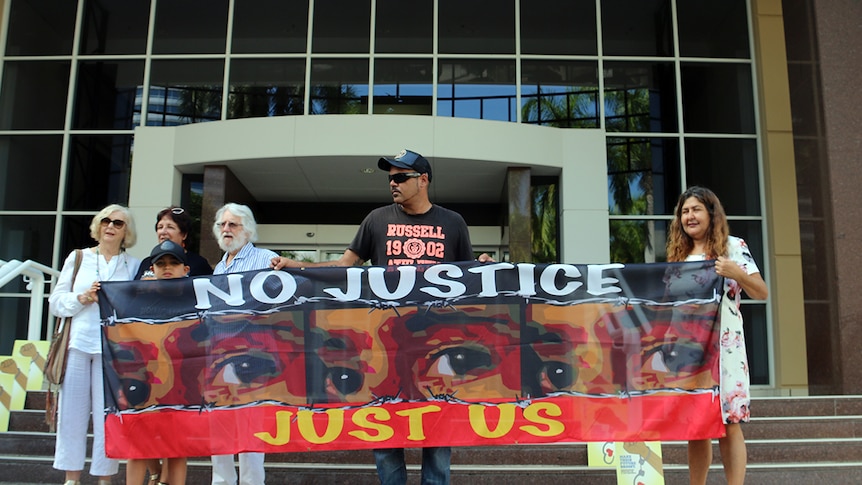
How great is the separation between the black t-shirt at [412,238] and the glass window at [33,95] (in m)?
9.19

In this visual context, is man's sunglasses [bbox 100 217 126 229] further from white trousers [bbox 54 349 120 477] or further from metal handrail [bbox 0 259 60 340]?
metal handrail [bbox 0 259 60 340]

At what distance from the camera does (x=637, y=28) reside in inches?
447

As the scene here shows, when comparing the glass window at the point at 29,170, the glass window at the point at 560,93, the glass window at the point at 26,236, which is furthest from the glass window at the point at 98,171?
the glass window at the point at 560,93

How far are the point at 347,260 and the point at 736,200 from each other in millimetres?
8313

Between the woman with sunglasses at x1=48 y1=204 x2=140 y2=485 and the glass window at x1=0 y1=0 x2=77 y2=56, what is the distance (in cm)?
830

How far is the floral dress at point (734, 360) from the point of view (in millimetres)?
3824

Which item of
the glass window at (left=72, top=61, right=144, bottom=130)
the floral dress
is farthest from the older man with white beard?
the glass window at (left=72, top=61, right=144, bottom=130)

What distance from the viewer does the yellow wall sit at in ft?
32.9

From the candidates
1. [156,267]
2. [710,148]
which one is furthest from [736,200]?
[156,267]

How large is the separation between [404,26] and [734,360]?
871 centimetres

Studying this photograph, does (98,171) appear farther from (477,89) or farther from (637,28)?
(637,28)

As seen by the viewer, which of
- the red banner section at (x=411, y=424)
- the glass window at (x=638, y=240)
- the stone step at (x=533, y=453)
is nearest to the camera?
the red banner section at (x=411, y=424)

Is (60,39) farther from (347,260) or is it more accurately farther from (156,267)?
(347,260)

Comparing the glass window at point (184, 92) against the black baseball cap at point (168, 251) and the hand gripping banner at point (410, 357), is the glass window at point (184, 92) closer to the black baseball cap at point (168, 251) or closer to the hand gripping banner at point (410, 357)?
the black baseball cap at point (168, 251)
